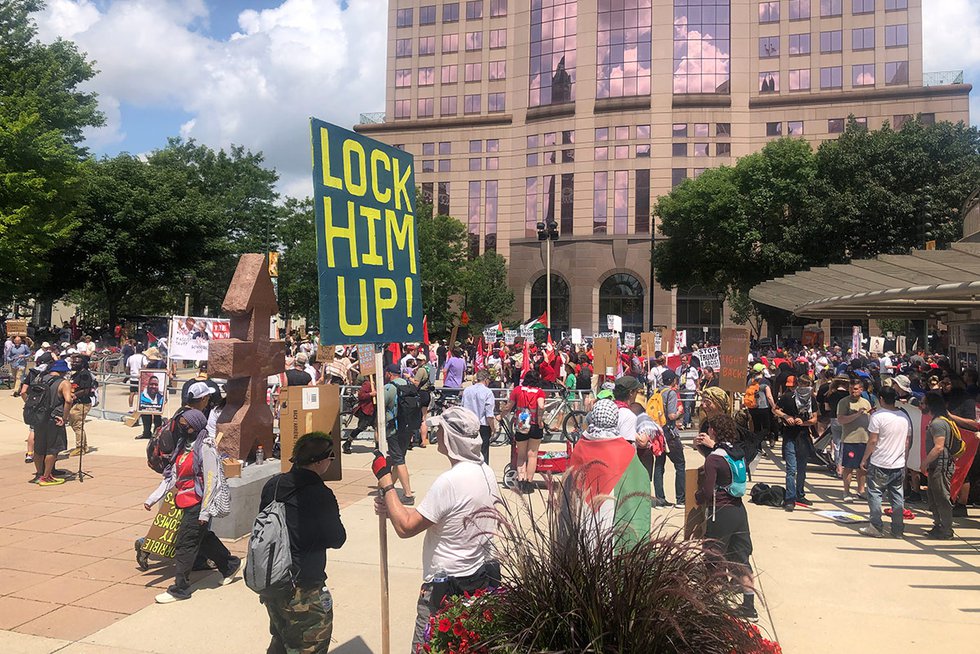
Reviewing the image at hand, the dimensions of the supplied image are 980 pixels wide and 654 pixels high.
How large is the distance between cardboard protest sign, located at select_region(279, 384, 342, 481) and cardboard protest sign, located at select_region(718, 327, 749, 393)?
7745 mm

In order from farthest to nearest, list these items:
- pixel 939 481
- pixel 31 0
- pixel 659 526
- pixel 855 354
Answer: pixel 31 0, pixel 855 354, pixel 939 481, pixel 659 526

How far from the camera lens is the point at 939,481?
772cm

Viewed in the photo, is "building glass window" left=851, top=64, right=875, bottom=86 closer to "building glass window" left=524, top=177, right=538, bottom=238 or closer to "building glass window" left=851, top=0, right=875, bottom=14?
"building glass window" left=851, top=0, right=875, bottom=14

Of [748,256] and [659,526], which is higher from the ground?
[748,256]

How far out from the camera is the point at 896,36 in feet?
172

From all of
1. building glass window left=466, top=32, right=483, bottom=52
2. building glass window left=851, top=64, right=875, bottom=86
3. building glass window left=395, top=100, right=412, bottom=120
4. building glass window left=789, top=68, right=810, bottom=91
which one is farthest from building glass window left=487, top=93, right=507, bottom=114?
building glass window left=851, top=64, right=875, bottom=86

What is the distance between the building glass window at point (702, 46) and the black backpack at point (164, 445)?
5583 cm

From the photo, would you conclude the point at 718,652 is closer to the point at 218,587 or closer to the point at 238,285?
the point at 218,587

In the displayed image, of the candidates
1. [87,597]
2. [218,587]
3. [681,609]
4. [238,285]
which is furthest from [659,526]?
[238,285]

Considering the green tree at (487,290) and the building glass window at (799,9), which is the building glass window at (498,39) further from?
the building glass window at (799,9)

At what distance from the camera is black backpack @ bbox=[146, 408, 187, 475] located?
621 cm

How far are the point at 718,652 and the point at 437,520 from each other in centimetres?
151

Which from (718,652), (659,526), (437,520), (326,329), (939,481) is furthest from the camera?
(939,481)

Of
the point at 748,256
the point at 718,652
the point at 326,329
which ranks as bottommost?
the point at 718,652
